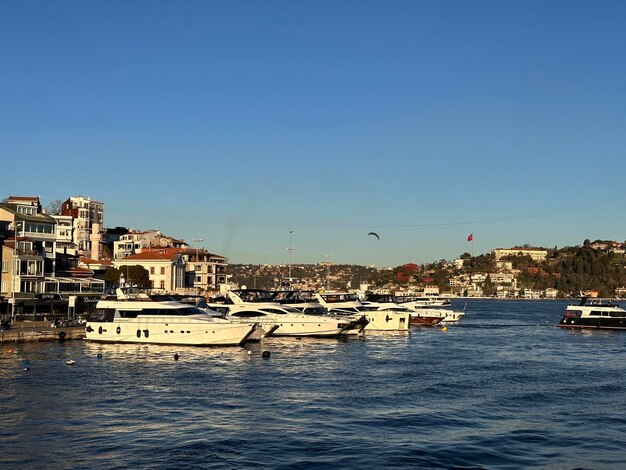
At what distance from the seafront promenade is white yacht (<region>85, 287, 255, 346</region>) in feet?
13.2

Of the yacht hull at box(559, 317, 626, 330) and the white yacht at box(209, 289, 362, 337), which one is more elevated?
the white yacht at box(209, 289, 362, 337)

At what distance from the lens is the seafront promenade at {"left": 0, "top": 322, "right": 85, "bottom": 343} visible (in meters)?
72.9

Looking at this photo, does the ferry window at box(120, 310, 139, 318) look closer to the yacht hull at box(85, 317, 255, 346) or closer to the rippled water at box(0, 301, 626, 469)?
the yacht hull at box(85, 317, 255, 346)

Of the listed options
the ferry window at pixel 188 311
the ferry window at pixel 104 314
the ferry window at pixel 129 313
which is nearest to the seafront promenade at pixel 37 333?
the ferry window at pixel 104 314

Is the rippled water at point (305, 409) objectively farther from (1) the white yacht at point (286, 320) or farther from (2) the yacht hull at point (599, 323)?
(2) the yacht hull at point (599, 323)

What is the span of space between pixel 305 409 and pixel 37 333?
4422 centimetres

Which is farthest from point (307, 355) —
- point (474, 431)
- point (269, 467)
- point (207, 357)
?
point (269, 467)

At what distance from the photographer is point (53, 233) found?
118312 millimetres

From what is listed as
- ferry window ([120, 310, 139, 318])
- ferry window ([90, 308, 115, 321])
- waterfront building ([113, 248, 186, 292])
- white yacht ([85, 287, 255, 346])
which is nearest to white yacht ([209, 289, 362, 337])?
white yacht ([85, 287, 255, 346])

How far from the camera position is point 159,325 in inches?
2817

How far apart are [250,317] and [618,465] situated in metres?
56.4

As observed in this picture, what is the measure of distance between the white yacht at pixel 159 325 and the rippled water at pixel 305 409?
1.82m

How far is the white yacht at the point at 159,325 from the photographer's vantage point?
70.8 m

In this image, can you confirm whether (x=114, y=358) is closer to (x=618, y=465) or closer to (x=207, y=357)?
(x=207, y=357)
